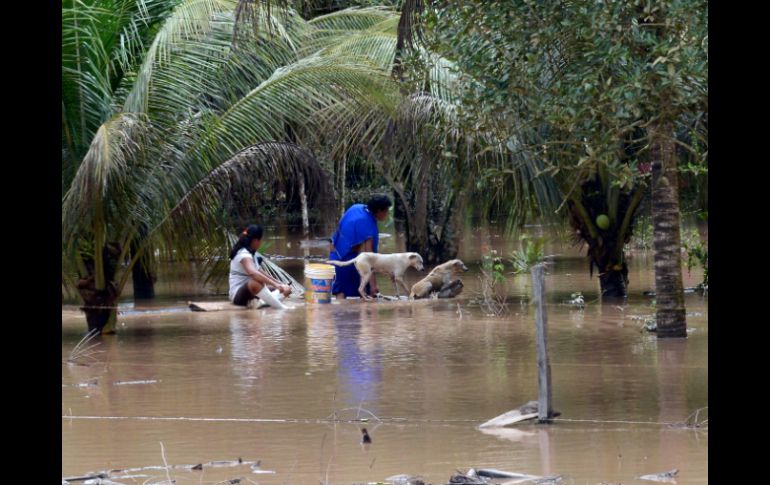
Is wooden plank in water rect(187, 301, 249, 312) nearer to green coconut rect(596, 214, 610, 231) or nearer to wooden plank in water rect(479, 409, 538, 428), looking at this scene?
green coconut rect(596, 214, 610, 231)

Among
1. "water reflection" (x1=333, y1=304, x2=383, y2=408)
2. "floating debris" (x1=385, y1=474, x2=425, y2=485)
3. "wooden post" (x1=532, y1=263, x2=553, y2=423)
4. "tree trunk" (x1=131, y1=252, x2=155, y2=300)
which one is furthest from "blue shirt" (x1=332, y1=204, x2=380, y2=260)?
"floating debris" (x1=385, y1=474, x2=425, y2=485)

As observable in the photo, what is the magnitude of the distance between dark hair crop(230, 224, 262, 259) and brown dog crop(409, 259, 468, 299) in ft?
8.19

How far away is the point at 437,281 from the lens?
15.6 meters

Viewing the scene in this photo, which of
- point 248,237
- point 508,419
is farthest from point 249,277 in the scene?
point 508,419

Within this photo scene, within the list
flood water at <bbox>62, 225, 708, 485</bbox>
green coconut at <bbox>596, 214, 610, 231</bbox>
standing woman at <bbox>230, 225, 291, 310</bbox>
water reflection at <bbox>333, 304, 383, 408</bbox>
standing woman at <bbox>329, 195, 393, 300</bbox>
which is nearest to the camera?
flood water at <bbox>62, 225, 708, 485</bbox>

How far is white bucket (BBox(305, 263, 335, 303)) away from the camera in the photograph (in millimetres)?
14998

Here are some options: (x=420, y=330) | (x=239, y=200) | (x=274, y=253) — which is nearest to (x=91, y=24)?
(x=239, y=200)

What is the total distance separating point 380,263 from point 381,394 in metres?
6.84

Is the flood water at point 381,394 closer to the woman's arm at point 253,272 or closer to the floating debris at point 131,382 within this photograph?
the floating debris at point 131,382

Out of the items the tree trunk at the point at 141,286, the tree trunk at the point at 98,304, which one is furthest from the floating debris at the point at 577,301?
the tree trunk at the point at 141,286

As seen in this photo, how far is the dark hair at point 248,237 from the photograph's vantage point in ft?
46.1

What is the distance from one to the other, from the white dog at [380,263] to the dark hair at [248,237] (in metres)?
1.62
